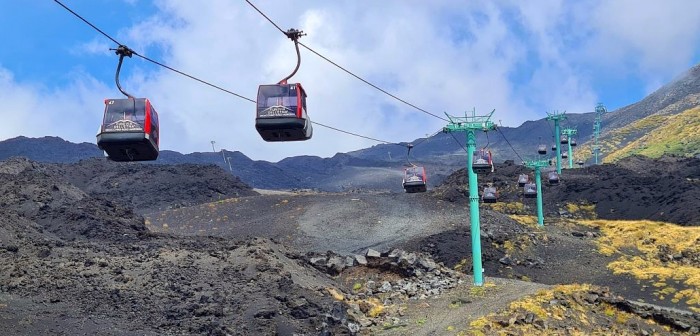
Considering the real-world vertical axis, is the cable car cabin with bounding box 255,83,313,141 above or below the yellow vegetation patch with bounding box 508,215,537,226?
above

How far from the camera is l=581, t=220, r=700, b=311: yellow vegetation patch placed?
36041mm

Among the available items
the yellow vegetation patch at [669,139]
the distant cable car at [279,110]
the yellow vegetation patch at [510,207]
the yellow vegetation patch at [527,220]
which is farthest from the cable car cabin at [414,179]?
the yellow vegetation patch at [669,139]

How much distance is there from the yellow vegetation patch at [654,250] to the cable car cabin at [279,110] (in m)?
24.2

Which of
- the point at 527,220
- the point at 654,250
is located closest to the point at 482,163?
the point at 654,250

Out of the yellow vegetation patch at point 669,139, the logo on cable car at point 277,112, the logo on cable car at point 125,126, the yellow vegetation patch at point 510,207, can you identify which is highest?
the yellow vegetation patch at point 669,139

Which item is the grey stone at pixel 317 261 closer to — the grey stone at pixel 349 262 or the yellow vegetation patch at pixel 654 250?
the grey stone at pixel 349 262

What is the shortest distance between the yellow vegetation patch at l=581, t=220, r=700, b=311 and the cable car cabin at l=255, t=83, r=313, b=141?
24245 mm

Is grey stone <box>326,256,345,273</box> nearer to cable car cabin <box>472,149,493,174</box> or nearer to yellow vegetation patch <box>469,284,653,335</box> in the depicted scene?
cable car cabin <box>472,149,493,174</box>

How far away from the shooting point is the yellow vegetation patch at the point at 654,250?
118 feet

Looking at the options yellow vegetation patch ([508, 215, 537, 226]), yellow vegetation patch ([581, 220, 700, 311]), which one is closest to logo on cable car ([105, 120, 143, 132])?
yellow vegetation patch ([581, 220, 700, 311])

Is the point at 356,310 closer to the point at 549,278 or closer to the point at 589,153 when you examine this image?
the point at 549,278

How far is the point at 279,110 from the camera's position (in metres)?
16.9

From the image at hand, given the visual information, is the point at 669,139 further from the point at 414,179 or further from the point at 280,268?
the point at 280,268

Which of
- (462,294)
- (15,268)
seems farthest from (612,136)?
(15,268)
